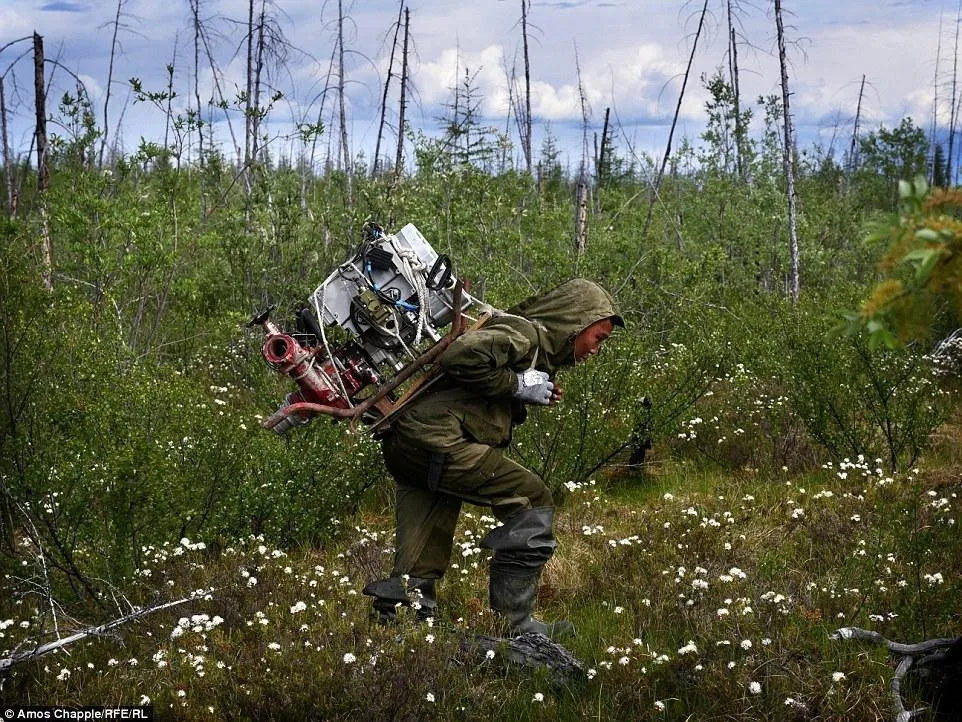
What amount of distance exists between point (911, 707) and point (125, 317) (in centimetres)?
1012

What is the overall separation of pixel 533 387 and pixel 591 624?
1.65 meters

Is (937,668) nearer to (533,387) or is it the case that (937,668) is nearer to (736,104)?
(533,387)

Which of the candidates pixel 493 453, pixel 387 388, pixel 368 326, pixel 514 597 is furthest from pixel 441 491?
pixel 368 326

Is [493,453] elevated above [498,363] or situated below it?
below

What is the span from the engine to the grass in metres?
1.06

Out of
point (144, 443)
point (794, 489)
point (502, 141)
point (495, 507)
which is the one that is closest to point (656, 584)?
point (495, 507)

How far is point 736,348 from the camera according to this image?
9.99 meters

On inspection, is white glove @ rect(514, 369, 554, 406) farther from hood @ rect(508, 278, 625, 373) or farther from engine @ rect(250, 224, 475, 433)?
engine @ rect(250, 224, 475, 433)

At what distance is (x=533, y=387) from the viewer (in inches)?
204

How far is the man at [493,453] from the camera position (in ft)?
17.0

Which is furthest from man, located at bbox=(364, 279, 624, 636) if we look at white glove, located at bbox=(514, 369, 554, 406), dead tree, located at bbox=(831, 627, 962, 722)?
dead tree, located at bbox=(831, 627, 962, 722)

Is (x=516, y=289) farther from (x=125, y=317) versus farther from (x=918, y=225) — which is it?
(x=918, y=225)

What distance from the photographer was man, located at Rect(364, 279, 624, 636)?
5.20 m

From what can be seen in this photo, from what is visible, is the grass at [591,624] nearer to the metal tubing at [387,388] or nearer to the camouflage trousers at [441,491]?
the camouflage trousers at [441,491]
